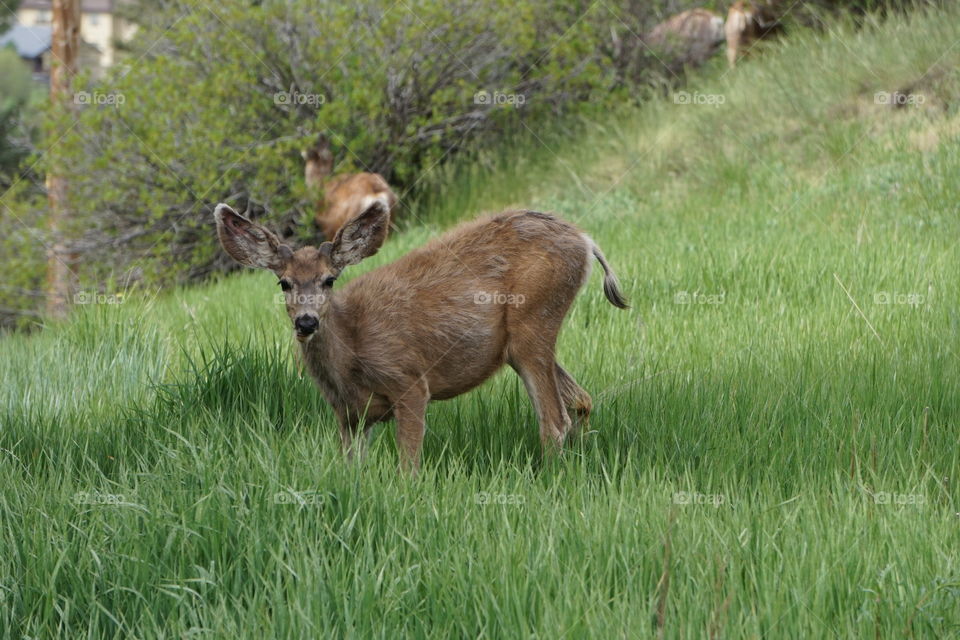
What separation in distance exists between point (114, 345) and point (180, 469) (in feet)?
10.5

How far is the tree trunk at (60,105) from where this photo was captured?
50.9ft

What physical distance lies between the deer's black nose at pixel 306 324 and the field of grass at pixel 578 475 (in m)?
0.44

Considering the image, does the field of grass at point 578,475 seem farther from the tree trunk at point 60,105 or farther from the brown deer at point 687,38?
the brown deer at point 687,38

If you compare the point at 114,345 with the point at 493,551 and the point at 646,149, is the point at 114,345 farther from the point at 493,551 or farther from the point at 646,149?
the point at 646,149

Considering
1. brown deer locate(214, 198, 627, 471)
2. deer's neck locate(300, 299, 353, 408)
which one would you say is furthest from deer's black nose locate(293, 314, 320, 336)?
deer's neck locate(300, 299, 353, 408)

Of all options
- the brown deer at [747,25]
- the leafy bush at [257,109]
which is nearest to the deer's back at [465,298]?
the leafy bush at [257,109]

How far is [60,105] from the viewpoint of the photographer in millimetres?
15875

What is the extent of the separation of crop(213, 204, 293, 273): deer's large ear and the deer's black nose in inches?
18.0

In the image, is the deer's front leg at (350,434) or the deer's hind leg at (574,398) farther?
the deer's hind leg at (574,398)

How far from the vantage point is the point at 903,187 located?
34.8 feet

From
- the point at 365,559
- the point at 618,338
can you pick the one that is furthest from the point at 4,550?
the point at 618,338

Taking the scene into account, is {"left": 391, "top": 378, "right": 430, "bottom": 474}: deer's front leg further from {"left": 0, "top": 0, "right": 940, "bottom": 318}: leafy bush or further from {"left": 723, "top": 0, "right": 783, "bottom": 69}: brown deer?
{"left": 723, "top": 0, "right": 783, "bottom": 69}: brown deer

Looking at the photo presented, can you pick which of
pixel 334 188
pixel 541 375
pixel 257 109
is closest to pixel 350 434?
pixel 541 375

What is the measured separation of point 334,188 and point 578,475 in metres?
9.95
